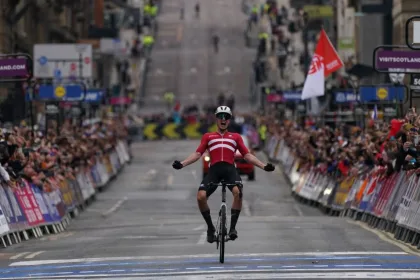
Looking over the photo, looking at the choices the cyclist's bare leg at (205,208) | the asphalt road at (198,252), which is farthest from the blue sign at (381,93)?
the cyclist's bare leg at (205,208)

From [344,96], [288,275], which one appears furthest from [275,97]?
[288,275]

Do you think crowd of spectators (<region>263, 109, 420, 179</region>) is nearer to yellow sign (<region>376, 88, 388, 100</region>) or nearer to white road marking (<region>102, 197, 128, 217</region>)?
yellow sign (<region>376, 88, 388, 100</region>)

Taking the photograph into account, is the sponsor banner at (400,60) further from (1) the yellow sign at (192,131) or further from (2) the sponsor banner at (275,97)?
(1) the yellow sign at (192,131)

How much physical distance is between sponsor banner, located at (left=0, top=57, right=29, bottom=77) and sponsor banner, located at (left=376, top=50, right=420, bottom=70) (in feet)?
24.3

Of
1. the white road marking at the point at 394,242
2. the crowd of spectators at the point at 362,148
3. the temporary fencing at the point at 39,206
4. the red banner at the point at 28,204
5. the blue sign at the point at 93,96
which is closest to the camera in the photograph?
the white road marking at the point at 394,242

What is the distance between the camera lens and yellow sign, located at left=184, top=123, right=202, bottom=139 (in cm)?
10719

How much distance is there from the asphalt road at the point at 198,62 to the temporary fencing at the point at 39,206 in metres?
87.1

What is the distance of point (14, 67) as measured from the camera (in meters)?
32.0

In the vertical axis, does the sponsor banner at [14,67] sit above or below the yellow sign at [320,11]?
above

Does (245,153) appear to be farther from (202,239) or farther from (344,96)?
(344,96)

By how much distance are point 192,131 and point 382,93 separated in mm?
66050

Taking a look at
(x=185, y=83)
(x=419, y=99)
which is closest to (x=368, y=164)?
(x=419, y=99)

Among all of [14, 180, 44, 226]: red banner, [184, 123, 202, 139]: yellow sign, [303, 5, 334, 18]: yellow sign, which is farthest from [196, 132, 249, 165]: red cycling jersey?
[184, 123, 202, 139]: yellow sign

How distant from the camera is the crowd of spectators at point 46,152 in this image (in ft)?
101
